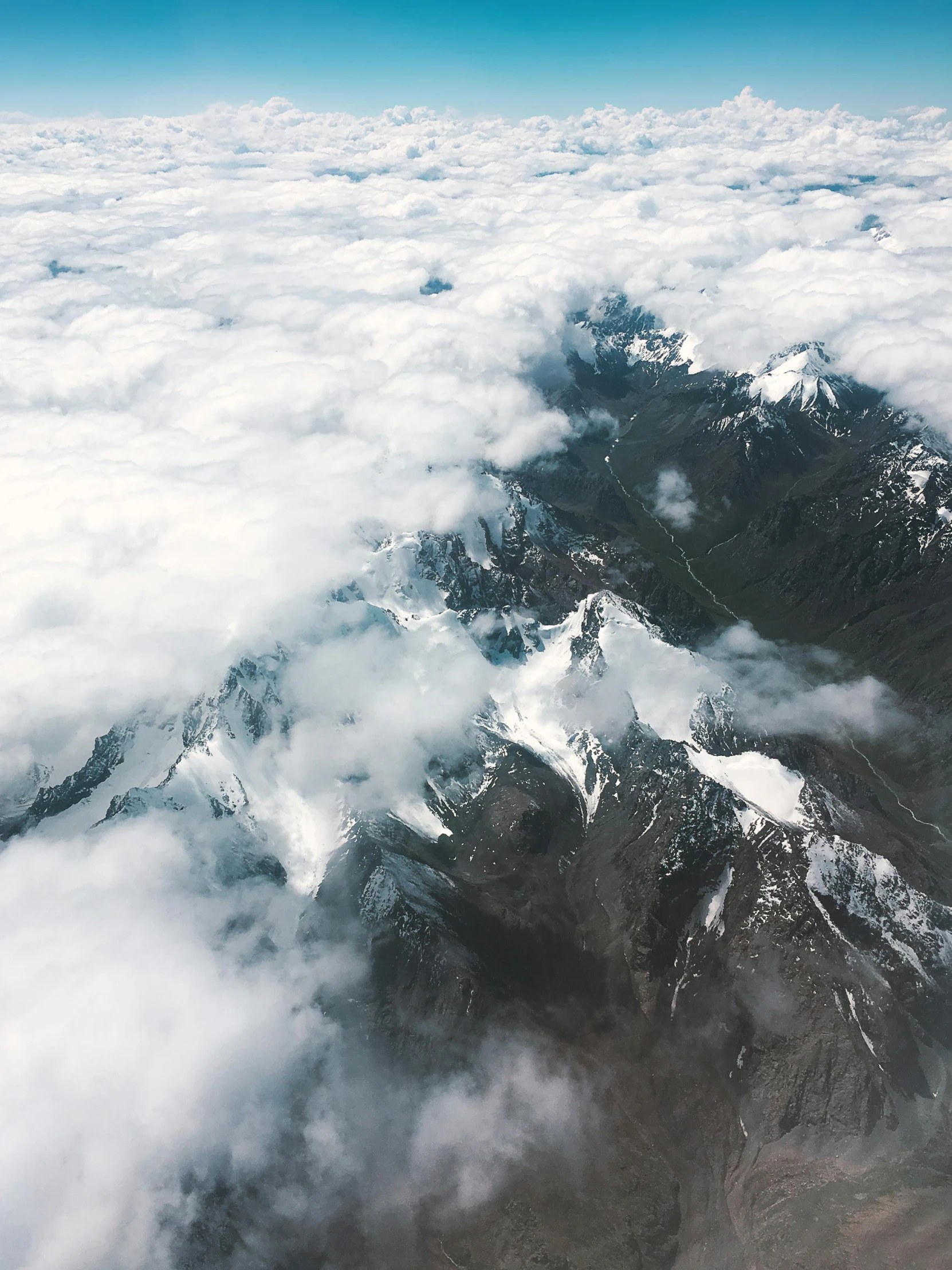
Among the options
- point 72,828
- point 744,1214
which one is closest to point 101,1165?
point 72,828

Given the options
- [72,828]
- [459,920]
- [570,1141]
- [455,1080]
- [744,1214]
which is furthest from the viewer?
[72,828]

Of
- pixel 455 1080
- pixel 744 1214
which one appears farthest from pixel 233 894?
pixel 744 1214

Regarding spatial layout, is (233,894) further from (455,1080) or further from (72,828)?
(455,1080)

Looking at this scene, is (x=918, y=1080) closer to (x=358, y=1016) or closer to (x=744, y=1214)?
(x=744, y=1214)

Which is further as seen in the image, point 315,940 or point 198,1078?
point 315,940

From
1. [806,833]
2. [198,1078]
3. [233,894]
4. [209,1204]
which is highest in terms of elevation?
[806,833]

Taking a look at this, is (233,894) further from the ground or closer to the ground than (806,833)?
closer to the ground

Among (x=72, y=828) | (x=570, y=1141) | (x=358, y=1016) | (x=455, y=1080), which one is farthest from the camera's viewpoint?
(x=72, y=828)

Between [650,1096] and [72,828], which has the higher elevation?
[72,828]

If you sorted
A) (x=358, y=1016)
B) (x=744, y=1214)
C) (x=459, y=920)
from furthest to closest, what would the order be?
(x=459, y=920) < (x=358, y=1016) < (x=744, y=1214)
